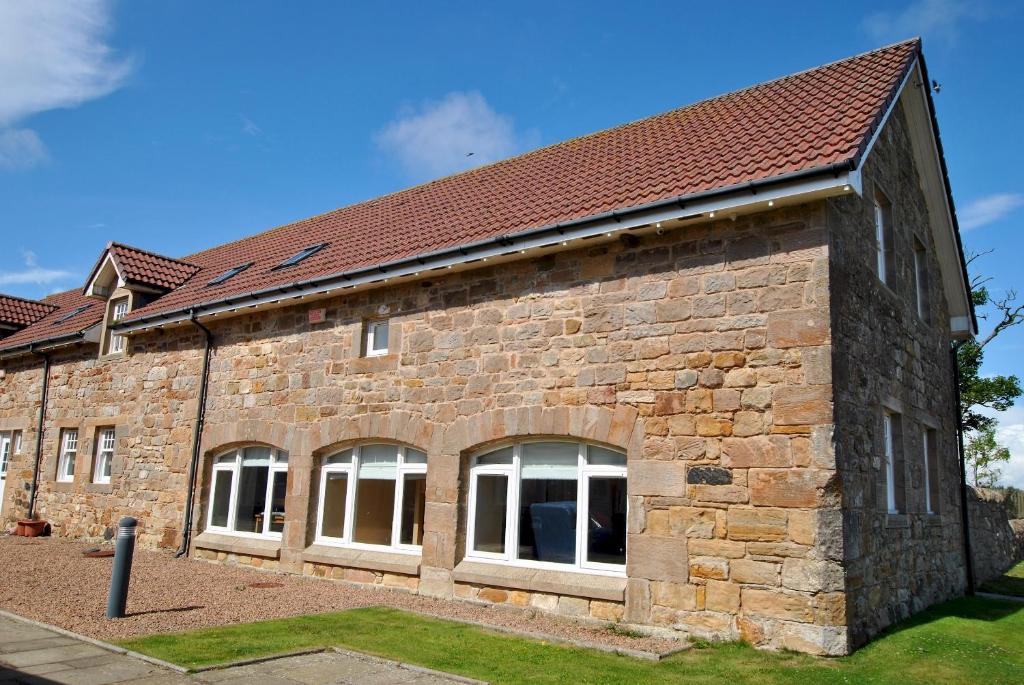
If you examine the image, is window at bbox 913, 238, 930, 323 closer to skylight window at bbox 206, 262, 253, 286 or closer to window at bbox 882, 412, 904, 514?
window at bbox 882, 412, 904, 514

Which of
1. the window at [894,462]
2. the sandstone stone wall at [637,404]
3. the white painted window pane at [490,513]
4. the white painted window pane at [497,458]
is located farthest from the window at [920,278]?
the white painted window pane at [490,513]

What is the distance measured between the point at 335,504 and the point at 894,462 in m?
8.10

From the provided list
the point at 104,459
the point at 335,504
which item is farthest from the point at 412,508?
the point at 104,459

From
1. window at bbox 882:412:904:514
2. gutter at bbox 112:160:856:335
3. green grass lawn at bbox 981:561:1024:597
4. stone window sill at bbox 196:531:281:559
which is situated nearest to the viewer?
gutter at bbox 112:160:856:335

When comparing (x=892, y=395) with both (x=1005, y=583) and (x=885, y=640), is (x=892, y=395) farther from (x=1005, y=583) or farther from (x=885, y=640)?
(x=1005, y=583)

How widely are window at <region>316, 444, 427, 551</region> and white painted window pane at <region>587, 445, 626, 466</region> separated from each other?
2673mm

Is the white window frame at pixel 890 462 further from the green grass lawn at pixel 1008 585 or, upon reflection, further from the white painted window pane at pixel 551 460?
the green grass lawn at pixel 1008 585

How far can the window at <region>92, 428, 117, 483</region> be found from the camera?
55.1 feet

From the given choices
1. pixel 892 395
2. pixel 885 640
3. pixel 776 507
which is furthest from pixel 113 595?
pixel 892 395

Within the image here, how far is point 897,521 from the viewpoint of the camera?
374 inches

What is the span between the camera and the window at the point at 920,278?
41.0ft

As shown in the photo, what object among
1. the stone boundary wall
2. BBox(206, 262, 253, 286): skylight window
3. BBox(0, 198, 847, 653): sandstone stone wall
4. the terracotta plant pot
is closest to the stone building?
BBox(0, 198, 847, 653): sandstone stone wall

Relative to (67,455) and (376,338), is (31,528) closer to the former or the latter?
(67,455)

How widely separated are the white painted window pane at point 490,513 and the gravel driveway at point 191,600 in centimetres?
82
